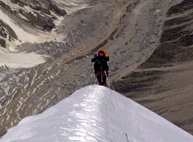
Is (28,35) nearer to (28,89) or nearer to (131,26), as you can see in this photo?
(28,89)

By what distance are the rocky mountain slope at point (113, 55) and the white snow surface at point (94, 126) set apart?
14.9 ft

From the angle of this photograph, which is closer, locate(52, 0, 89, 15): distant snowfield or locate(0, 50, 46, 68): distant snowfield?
locate(0, 50, 46, 68): distant snowfield

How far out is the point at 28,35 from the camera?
1447 cm

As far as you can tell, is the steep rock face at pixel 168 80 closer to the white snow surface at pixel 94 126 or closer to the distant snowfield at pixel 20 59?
the white snow surface at pixel 94 126

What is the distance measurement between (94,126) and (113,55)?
9.32 meters

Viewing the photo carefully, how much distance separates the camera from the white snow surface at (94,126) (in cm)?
276

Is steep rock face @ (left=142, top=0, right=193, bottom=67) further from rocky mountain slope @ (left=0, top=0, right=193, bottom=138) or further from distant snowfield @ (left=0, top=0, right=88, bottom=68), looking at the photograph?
distant snowfield @ (left=0, top=0, right=88, bottom=68)

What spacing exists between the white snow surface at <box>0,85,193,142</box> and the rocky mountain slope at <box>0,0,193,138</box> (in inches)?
179

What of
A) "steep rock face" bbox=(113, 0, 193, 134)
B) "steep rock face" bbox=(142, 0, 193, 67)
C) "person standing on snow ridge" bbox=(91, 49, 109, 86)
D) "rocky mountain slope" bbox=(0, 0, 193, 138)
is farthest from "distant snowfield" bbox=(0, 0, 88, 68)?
"steep rock face" bbox=(142, 0, 193, 67)

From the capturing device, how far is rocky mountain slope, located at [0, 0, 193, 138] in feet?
30.5

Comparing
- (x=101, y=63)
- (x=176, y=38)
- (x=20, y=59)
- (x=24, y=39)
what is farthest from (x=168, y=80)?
(x=24, y=39)

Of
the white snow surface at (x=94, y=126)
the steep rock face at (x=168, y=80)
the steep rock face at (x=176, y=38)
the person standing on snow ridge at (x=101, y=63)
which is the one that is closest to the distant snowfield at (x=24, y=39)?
the steep rock face at (x=168, y=80)

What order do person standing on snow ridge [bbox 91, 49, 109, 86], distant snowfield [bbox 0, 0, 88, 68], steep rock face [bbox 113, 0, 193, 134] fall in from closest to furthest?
person standing on snow ridge [bbox 91, 49, 109, 86]
steep rock face [bbox 113, 0, 193, 134]
distant snowfield [bbox 0, 0, 88, 68]

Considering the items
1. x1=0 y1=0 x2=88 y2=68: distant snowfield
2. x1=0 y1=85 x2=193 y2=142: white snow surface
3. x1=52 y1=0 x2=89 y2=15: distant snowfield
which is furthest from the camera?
x1=52 y1=0 x2=89 y2=15: distant snowfield
